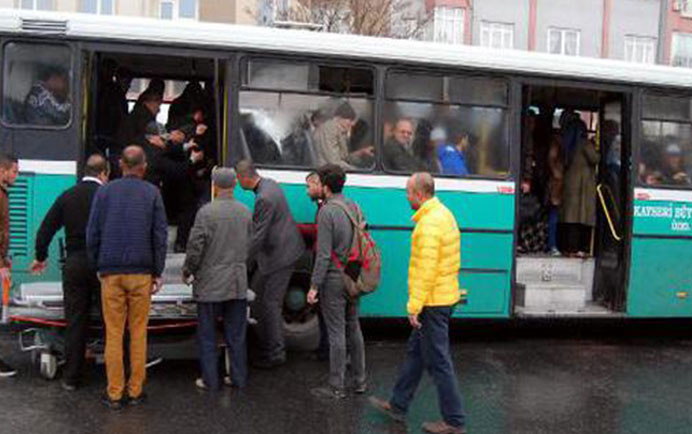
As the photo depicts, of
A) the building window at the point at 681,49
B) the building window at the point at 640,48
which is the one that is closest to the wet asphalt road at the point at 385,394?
the building window at the point at 640,48

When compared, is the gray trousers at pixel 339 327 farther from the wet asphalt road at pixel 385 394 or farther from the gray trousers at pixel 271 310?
the gray trousers at pixel 271 310

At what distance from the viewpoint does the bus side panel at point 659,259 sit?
9102mm

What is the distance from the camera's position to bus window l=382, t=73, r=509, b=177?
27.6 ft

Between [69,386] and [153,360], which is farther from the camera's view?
[153,360]

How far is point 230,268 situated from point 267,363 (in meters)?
1.34

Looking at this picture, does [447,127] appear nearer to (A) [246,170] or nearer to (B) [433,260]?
(A) [246,170]

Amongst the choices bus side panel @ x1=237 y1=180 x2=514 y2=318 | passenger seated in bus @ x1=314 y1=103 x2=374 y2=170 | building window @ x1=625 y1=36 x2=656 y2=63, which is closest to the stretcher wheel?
bus side panel @ x1=237 y1=180 x2=514 y2=318

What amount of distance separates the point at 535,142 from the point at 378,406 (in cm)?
475

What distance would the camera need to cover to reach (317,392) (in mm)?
7059

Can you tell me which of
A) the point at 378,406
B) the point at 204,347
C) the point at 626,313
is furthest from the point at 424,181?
the point at 626,313

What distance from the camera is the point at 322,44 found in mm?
8133

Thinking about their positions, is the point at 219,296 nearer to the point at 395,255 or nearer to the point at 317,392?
the point at 317,392

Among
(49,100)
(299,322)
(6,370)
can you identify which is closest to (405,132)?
(299,322)

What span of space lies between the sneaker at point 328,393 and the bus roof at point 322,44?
10.5 feet
